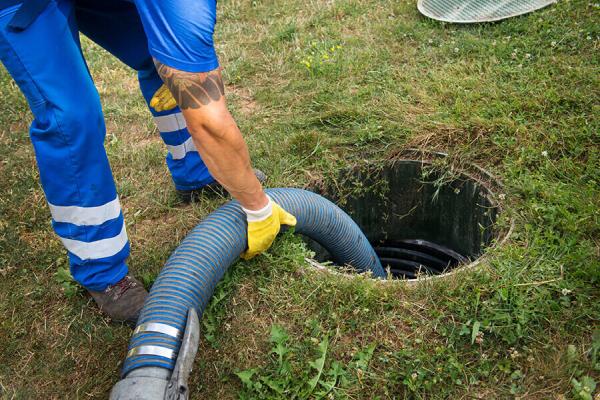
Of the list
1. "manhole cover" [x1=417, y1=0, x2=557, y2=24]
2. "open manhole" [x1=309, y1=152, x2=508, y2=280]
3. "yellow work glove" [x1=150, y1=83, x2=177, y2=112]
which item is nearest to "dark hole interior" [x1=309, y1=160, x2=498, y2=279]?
"open manhole" [x1=309, y1=152, x2=508, y2=280]

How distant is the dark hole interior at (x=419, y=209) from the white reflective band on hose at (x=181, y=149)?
0.83m

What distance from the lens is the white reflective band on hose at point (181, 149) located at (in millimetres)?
3221

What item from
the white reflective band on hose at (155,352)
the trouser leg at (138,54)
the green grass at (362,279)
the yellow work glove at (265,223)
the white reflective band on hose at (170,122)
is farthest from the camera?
the white reflective band on hose at (170,122)

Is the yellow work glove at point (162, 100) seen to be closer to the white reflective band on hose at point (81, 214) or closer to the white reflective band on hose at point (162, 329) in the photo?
the white reflective band on hose at point (81, 214)

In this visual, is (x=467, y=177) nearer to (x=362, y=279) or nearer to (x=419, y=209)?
(x=419, y=209)

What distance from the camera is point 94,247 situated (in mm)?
2549

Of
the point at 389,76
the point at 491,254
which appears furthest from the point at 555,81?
the point at 491,254

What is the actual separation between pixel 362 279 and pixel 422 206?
4.05 ft

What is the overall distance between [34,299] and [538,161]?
2874mm

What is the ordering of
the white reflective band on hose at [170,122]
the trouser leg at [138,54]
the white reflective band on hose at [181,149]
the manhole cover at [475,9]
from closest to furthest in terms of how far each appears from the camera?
1. the trouser leg at [138,54]
2. the white reflective band on hose at [170,122]
3. the white reflective band on hose at [181,149]
4. the manhole cover at [475,9]

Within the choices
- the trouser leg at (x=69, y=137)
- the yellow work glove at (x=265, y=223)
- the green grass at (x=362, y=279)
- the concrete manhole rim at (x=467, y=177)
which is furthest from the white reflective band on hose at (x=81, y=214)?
the concrete manhole rim at (x=467, y=177)

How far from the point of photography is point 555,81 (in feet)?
12.3

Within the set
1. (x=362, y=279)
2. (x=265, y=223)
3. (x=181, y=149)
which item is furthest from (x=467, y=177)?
(x=181, y=149)

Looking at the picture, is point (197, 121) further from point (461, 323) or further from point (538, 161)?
point (538, 161)
